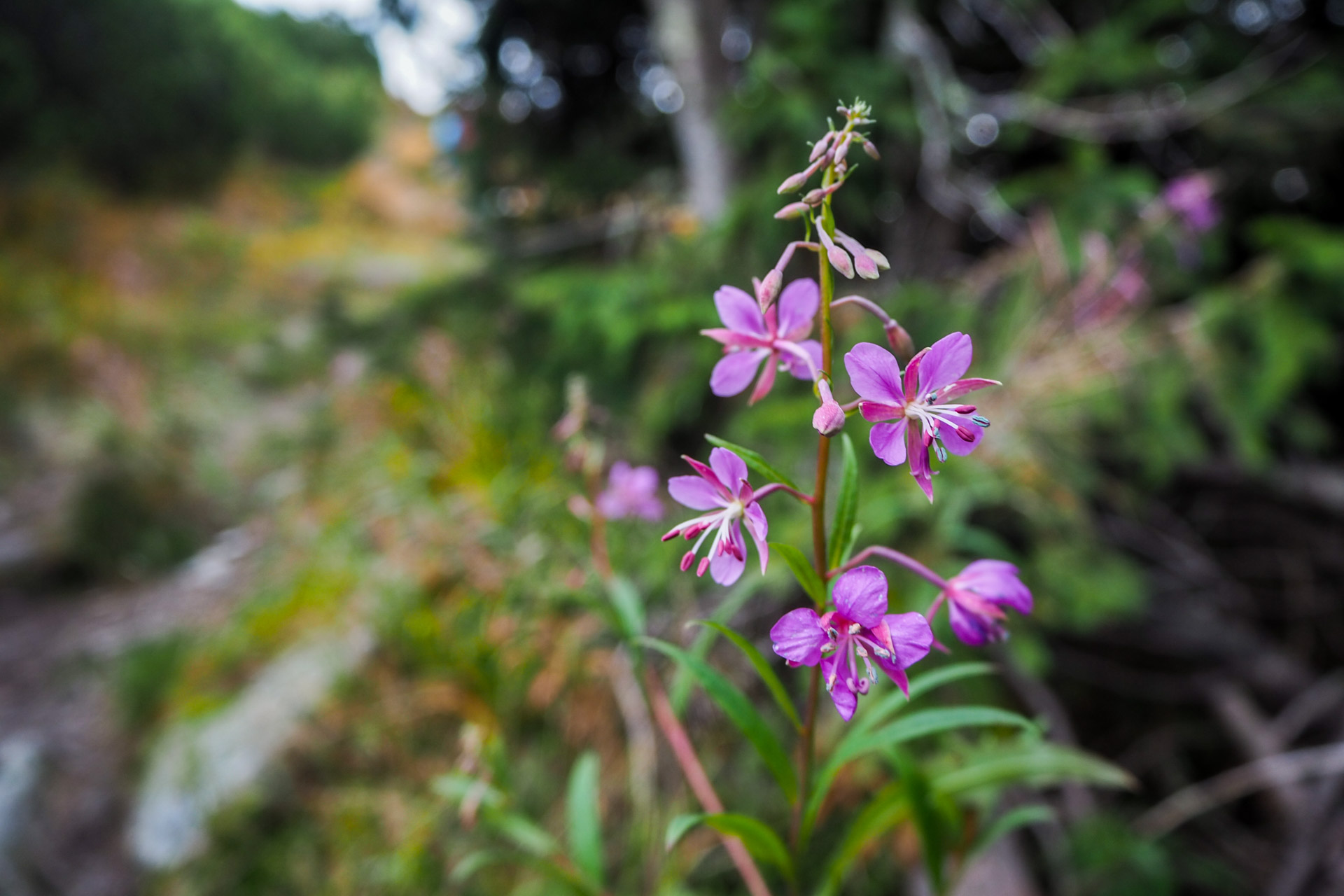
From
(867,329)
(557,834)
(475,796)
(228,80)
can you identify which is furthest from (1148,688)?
(228,80)

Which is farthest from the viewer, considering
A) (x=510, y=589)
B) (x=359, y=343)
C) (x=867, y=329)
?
(x=359, y=343)

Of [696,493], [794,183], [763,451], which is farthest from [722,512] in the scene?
[763,451]

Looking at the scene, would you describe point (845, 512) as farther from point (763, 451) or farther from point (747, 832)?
point (763, 451)

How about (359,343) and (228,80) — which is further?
(228,80)

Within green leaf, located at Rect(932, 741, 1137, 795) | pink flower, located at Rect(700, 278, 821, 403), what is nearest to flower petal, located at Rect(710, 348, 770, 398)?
pink flower, located at Rect(700, 278, 821, 403)

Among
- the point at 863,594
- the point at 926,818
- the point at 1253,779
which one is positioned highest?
the point at 863,594

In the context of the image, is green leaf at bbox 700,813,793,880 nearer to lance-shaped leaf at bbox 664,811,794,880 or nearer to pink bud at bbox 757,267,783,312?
lance-shaped leaf at bbox 664,811,794,880

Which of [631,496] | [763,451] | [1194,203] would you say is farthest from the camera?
[763,451]

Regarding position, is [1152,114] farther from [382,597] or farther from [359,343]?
[359,343]
